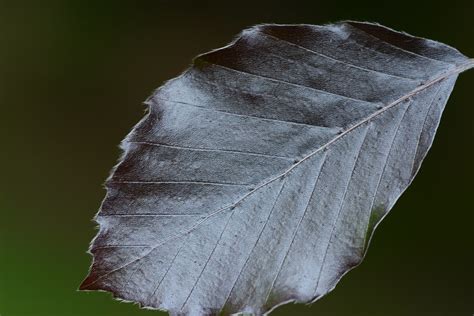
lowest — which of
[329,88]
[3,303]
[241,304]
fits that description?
[3,303]

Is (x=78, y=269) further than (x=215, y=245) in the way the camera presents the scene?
Yes

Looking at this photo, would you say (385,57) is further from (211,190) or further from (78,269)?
(78,269)

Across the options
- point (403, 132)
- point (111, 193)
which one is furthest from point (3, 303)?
point (403, 132)

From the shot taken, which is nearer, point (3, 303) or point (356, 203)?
point (356, 203)

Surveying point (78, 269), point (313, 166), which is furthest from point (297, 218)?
point (78, 269)

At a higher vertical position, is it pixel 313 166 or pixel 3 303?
pixel 313 166

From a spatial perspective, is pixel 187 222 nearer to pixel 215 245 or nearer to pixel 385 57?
pixel 215 245
